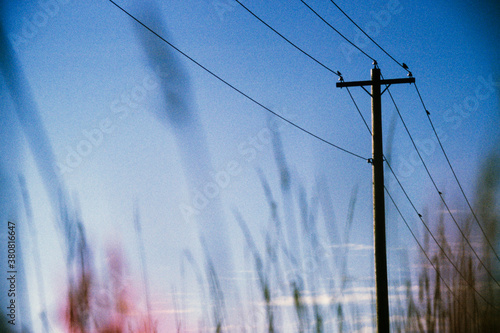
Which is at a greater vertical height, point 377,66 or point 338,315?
point 377,66

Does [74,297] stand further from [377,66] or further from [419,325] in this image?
[377,66]

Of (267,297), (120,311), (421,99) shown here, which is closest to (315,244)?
(267,297)

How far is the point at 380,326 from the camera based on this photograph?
8375mm

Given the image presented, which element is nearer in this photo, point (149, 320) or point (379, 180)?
point (149, 320)

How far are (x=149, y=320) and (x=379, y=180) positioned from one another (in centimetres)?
496

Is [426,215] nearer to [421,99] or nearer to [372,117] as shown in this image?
[372,117]

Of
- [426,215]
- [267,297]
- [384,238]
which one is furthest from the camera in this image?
[426,215]

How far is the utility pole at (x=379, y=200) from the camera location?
8547 mm

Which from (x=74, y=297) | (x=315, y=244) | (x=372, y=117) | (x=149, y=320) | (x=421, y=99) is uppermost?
(x=421, y=99)

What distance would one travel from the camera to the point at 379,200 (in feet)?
28.9

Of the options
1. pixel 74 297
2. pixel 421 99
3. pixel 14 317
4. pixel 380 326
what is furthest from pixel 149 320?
pixel 421 99

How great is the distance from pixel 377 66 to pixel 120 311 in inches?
269

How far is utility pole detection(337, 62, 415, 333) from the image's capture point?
855 centimetres

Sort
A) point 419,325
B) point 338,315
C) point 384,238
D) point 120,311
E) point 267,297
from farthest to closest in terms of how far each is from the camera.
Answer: point 384,238
point 419,325
point 338,315
point 267,297
point 120,311
